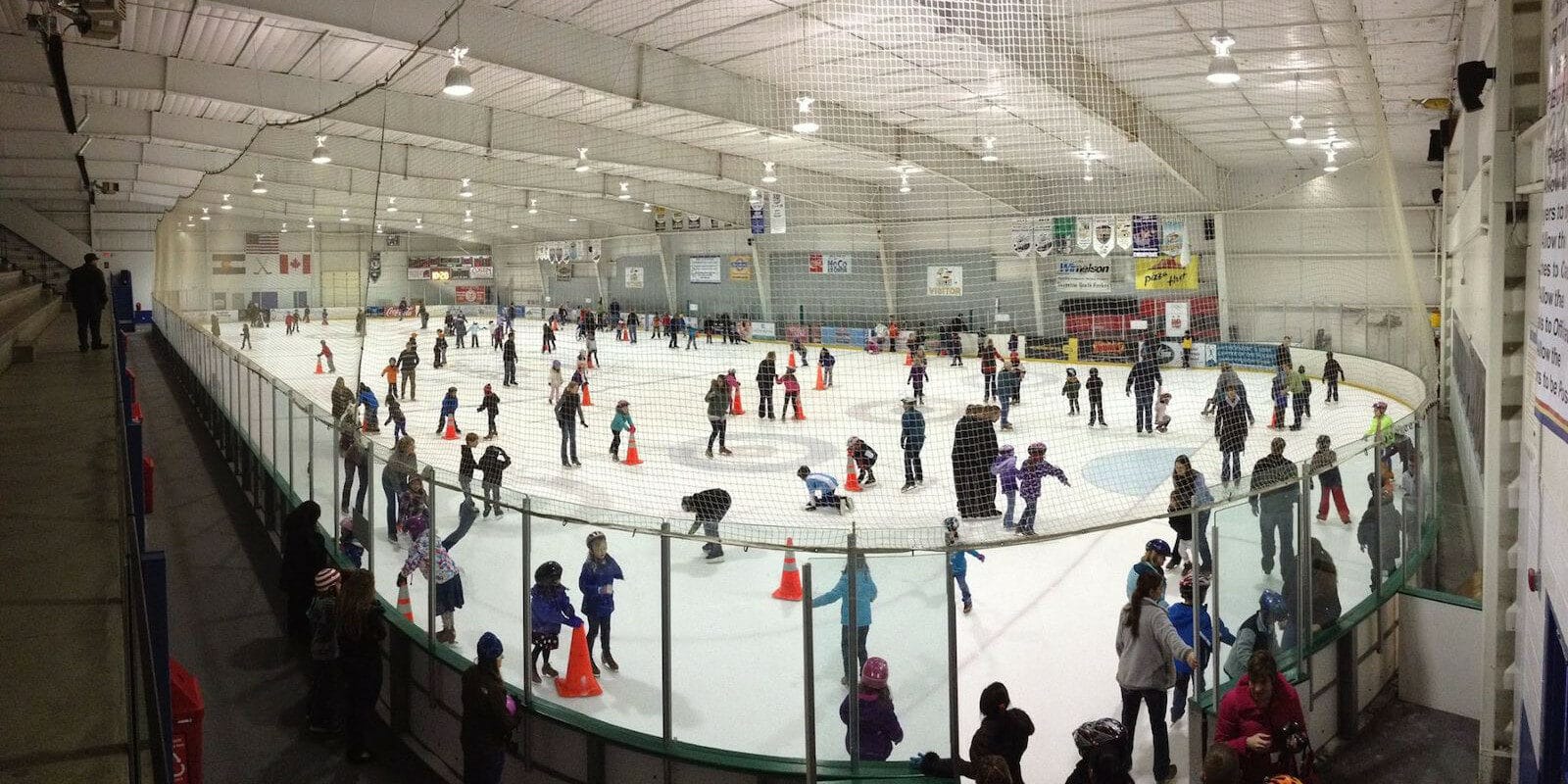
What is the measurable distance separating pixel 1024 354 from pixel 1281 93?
12.3m

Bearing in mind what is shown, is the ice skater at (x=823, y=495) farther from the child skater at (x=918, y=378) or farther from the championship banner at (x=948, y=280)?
the championship banner at (x=948, y=280)

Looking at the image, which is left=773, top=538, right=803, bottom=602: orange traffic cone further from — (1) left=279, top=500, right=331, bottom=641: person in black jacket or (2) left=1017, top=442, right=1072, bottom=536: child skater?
(2) left=1017, top=442, right=1072, bottom=536: child skater

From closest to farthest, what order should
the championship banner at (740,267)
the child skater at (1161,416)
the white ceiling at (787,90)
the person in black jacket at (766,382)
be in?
the white ceiling at (787,90) < the child skater at (1161,416) < the person in black jacket at (766,382) < the championship banner at (740,267)

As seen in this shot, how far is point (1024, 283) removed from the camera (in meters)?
28.3

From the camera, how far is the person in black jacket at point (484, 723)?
5.29 meters

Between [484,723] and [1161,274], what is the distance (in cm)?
2483

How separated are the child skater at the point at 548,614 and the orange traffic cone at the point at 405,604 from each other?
4.39ft

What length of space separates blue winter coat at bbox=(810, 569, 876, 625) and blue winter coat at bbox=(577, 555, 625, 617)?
1.30m

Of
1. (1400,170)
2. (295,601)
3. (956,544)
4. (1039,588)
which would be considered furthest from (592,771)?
(1400,170)

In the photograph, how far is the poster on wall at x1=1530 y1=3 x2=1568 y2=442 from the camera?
4.09m

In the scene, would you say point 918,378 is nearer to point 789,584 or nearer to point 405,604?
point 405,604

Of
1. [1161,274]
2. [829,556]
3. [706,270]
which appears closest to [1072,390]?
[1161,274]

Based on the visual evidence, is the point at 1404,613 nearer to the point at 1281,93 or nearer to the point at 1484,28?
the point at 1484,28

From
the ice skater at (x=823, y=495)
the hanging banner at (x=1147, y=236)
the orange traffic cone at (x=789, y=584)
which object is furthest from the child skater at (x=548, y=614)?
the hanging banner at (x=1147, y=236)
